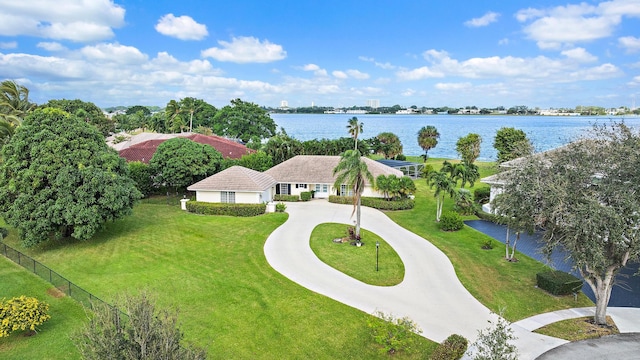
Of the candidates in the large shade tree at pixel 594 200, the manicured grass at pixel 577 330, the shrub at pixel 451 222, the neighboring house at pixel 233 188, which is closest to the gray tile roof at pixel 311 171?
the neighboring house at pixel 233 188

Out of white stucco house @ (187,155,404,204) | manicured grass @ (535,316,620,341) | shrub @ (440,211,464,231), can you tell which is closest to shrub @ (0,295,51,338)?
manicured grass @ (535,316,620,341)

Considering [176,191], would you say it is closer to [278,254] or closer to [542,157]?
[278,254]

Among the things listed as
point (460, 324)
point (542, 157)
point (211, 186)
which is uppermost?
point (542, 157)

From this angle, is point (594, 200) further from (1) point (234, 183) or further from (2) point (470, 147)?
(2) point (470, 147)

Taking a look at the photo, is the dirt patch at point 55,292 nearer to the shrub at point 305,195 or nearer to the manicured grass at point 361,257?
the manicured grass at point 361,257

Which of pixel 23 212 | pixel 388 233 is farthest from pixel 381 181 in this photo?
pixel 23 212

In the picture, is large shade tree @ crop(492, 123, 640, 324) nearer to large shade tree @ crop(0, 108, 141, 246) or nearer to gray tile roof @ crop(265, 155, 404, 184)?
gray tile roof @ crop(265, 155, 404, 184)
